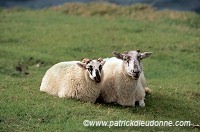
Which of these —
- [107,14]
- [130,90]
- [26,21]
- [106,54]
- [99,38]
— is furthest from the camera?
[107,14]

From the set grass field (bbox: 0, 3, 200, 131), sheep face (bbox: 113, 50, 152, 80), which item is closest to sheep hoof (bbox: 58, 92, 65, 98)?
grass field (bbox: 0, 3, 200, 131)

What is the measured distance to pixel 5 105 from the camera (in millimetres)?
12883

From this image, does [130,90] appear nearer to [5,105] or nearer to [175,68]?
[5,105]

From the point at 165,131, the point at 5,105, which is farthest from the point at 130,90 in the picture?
the point at 5,105

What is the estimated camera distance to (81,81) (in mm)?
13812

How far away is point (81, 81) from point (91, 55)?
10.6m

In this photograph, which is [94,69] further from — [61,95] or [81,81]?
[61,95]

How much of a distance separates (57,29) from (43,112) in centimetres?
1788

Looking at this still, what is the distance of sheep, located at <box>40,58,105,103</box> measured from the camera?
13531 mm

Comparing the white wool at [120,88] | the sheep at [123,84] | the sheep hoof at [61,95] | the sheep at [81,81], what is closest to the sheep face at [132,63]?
the sheep at [123,84]

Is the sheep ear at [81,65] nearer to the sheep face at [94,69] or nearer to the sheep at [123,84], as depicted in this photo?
the sheep face at [94,69]

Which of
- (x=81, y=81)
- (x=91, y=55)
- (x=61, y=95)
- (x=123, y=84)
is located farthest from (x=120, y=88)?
(x=91, y=55)

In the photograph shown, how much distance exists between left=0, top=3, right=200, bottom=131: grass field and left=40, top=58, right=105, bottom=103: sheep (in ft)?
1.13

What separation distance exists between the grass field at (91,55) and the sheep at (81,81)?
13.5 inches
